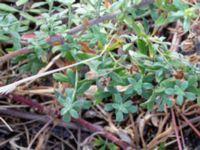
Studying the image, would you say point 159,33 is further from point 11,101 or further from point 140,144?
point 11,101

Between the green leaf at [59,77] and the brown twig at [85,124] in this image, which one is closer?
the green leaf at [59,77]

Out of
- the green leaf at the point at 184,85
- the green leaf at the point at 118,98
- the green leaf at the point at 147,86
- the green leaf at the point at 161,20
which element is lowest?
the green leaf at the point at 118,98

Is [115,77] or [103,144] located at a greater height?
[115,77]

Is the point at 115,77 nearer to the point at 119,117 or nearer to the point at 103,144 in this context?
the point at 119,117

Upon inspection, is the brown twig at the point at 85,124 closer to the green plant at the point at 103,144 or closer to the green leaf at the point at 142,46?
the green plant at the point at 103,144

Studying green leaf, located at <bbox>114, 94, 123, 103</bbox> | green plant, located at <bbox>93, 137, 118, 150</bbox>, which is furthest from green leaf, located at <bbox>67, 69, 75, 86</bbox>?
green plant, located at <bbox>93, 137, 118, 150</bbox>

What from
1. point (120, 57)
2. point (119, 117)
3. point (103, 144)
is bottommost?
point (103, 144)

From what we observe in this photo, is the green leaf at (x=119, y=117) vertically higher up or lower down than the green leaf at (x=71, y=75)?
lower down

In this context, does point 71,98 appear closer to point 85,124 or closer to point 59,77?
point 59,77

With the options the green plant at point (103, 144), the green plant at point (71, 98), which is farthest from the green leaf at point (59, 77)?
the green plant at point (103, 144)

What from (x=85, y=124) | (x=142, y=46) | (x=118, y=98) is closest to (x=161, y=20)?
(x=142, y=46)

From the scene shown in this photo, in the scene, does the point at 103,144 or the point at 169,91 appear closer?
the point at 169,91

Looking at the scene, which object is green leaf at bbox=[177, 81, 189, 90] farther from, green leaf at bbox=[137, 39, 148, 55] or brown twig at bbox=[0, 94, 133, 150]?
brown twig at bbox=[0, 94, 133, 150]
